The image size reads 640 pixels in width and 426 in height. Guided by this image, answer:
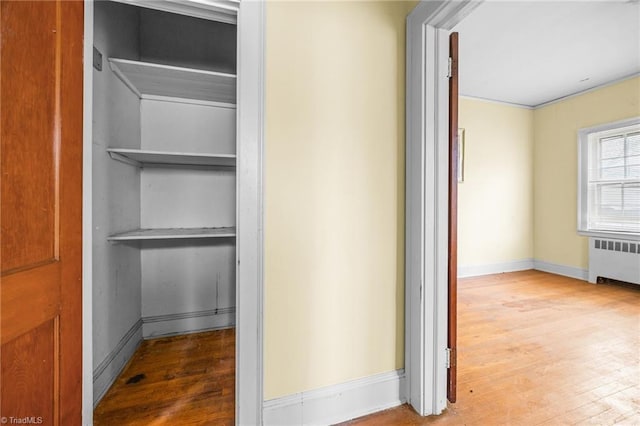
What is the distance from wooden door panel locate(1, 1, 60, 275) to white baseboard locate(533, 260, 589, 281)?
5.62m

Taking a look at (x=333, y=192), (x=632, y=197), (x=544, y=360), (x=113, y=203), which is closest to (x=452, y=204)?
(x=333, y=192)

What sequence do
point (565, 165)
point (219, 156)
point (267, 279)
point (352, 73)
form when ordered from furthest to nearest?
point (565, 165) → point (219, 156) → point (352, 73) → point (267, 279)

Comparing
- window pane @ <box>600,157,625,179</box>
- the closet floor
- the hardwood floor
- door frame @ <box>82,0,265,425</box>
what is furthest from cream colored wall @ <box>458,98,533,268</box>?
door frame @ <box>82,0,265,425</box>

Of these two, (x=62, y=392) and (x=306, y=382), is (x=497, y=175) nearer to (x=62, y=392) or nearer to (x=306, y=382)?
(x=306, y=382)

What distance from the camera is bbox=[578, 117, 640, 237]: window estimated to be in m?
3.60

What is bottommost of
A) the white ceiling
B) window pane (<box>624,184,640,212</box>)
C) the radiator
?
the radiator

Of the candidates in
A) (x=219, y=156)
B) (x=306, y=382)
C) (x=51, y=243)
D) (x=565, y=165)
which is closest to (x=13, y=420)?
(x=51, y=243)

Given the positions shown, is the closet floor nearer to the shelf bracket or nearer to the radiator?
the shelf bracket

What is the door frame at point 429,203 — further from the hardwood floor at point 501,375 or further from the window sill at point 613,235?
the window sill at point 613,235

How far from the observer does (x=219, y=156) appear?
6.16ft

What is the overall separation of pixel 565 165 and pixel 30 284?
574cm

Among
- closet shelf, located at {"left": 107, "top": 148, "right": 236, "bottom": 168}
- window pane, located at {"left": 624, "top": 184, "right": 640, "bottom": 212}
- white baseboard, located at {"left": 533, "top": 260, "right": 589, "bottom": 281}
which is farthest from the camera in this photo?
white baseboard, located at {"left": 533, "top": 260, "right": 589, "bottom": 281}

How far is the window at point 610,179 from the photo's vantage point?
360cm

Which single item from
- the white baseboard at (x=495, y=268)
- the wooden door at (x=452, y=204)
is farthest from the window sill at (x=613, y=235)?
the wooden door at (x=452, y=204)
